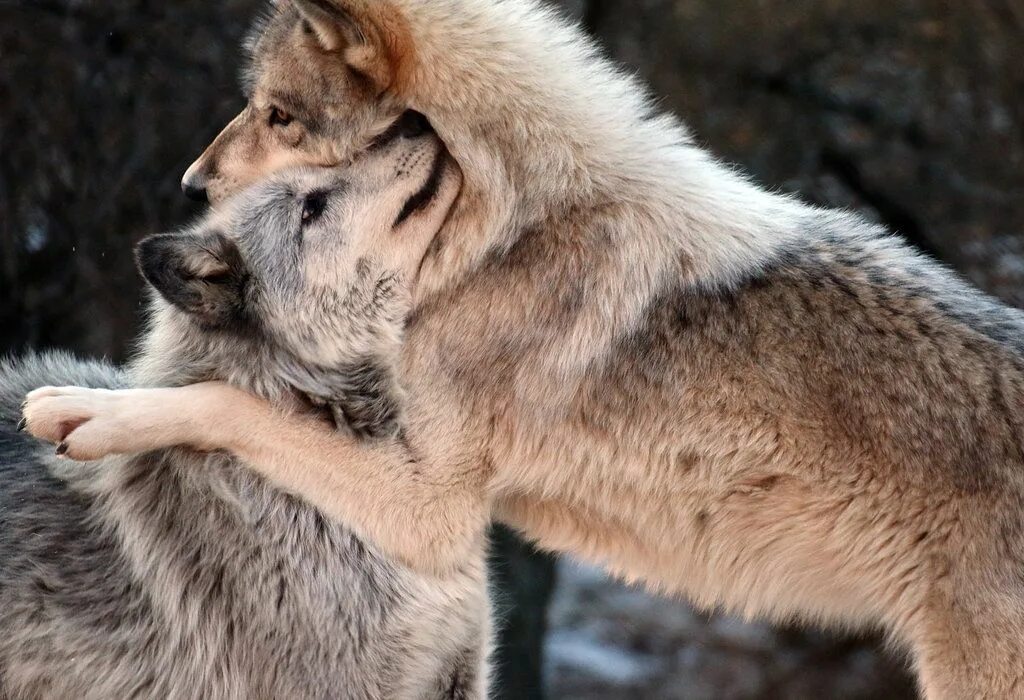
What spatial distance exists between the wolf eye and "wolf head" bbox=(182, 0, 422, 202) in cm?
15

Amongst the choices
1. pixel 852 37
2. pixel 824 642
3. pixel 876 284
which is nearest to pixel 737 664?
pixel 824 642

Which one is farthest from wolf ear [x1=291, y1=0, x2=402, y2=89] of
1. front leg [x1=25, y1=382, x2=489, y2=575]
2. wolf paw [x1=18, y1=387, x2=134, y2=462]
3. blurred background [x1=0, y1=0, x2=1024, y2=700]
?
blurred background [x1=0, y1=0, x2=1024, y2=700]

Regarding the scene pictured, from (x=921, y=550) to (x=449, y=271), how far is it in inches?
66.0

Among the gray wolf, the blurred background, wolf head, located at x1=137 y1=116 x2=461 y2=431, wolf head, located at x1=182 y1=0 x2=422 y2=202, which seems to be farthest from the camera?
the blurred background

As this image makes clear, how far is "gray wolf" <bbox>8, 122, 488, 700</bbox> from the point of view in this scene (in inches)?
138

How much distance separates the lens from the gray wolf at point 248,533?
138 inches

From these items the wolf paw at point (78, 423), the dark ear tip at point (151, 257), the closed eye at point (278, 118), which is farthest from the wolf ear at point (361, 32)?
the wolf paw at point (78, 423)

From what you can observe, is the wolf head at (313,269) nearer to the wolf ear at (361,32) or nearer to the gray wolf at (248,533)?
the gray wolf at (248,533)

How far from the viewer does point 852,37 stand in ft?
23.3

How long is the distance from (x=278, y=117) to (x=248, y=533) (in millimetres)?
1446

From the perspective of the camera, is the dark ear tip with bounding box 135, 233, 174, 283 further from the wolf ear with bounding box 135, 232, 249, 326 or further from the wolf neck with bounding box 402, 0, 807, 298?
the wolf neck with bounding box 402, 0, 807, 298

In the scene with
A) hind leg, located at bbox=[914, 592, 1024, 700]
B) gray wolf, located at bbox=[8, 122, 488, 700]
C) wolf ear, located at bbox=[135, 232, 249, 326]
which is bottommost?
hind leg, located at bbox=[914, 592, 1024, 700]

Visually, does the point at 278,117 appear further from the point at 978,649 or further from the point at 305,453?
the point at 978,649

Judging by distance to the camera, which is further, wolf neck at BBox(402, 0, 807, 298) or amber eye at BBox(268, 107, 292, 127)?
amber eye at BBox(268, 107, 292, 127)
